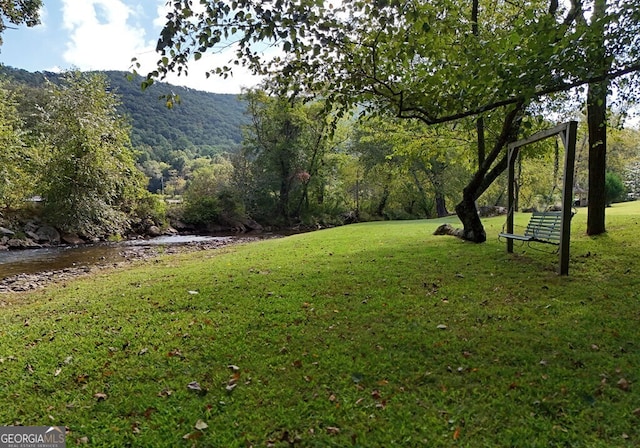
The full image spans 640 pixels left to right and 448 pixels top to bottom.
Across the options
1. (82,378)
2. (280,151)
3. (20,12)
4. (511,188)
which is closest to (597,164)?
(511,188)

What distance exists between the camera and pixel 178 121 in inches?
2776

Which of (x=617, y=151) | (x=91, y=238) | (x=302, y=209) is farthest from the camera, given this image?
(x=617, y=151)

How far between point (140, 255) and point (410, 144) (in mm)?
11903

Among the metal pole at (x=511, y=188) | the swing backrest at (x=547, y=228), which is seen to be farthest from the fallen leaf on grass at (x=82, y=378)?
the metal pole at (x=511, y=188)

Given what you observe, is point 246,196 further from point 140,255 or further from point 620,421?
point 620,421

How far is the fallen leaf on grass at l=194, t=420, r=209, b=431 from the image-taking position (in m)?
3.13

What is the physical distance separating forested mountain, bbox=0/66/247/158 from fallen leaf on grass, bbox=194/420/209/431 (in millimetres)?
51327

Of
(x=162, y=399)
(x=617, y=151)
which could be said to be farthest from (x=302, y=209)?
(x=617, y=151)

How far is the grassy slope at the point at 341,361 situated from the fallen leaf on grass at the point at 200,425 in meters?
0.04

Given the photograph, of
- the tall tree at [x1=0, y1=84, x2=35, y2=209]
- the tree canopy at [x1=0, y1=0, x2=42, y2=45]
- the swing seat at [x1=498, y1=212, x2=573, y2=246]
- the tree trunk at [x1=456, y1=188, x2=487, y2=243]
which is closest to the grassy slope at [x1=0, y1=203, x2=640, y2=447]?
the swing seat at [x1=498, y1=212, x2=573, y2=246]

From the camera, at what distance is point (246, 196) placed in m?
33.8

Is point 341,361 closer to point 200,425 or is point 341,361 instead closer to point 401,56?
point 200,425

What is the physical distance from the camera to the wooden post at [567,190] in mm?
6781

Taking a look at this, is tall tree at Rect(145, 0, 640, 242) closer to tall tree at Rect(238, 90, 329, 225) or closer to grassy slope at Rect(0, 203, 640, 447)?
grassy slope at Rect(0, 203, 640, 447)
